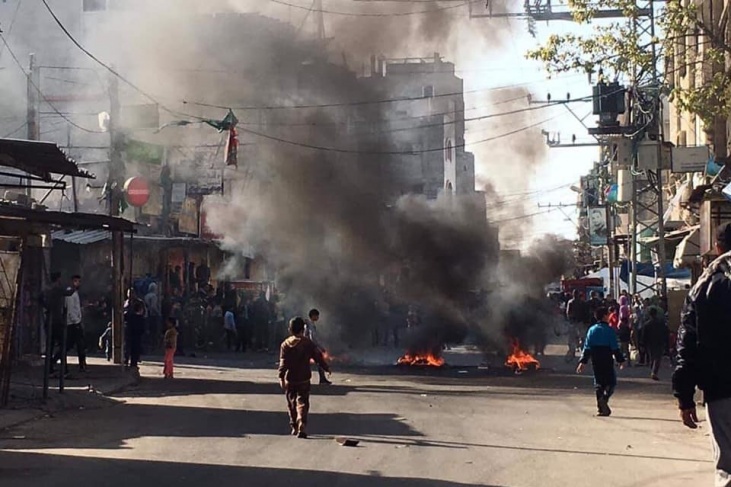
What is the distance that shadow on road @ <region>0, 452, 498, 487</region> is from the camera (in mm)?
8039

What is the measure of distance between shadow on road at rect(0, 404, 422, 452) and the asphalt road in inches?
0.8

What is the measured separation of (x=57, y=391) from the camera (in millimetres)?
14883

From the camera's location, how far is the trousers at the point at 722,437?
5.18 metres

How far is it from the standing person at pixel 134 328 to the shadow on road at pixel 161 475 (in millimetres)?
10717

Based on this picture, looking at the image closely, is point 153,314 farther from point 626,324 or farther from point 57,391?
point 57,391

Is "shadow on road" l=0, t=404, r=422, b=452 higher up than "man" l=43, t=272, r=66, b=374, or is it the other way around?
"man" l=43, t=272, r=66, b=374

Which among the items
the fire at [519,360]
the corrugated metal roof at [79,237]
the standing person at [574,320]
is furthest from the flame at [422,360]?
the corrugated metal roof at [79,237]

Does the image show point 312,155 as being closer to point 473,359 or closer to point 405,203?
point 405,203

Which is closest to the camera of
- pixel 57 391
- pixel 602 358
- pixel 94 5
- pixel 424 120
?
pixel 602 358

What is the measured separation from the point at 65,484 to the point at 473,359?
63.2 ft

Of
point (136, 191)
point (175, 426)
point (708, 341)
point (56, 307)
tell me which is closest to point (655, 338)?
point (56, 307)

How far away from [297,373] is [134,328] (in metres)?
10.2

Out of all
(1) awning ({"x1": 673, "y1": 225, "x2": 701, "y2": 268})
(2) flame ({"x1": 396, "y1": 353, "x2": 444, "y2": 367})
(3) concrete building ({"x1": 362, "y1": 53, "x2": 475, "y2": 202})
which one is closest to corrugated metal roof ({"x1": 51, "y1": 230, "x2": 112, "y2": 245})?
(3) concrete building ({"x1": 362, "y1": 53, "x2": 475, "y2": 202})

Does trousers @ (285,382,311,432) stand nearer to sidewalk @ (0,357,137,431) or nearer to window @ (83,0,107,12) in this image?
sidewalk @ (0,357,137,431)
